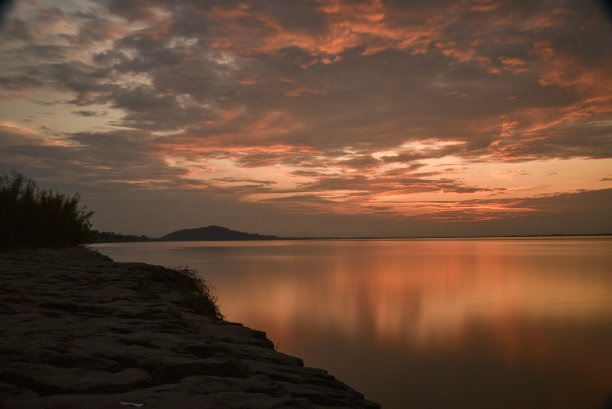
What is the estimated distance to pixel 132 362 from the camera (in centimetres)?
355

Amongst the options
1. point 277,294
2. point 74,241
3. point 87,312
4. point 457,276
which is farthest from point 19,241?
point 457,276

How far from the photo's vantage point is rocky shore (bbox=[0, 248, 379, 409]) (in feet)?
9.30

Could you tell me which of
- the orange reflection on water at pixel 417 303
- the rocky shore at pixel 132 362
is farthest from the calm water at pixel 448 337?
the rocky shore at pixel 132 362

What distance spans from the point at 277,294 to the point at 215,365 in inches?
662

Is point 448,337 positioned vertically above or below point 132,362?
below

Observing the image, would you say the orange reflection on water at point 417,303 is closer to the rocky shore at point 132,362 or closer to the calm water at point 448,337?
the calm water at point 448,337

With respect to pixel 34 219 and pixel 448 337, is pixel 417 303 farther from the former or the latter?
pixel 34 219

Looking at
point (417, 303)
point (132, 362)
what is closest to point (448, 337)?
point (417, 303)

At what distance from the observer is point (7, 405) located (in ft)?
8.13

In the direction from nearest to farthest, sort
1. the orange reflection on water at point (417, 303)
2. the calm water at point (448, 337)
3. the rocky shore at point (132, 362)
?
the rocky shore at point (132, 362)
the calm water at point (448, 337)
the orange reflection on water at point (417, 303)

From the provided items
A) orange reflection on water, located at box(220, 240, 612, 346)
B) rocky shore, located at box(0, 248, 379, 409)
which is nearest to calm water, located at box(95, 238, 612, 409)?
orange reflection on water, located at box(220, 240, 612, 346)

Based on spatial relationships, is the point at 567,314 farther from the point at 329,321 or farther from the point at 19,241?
the point at 19,241

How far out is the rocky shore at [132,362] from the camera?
284 cm

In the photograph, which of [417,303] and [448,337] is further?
[417,303]
